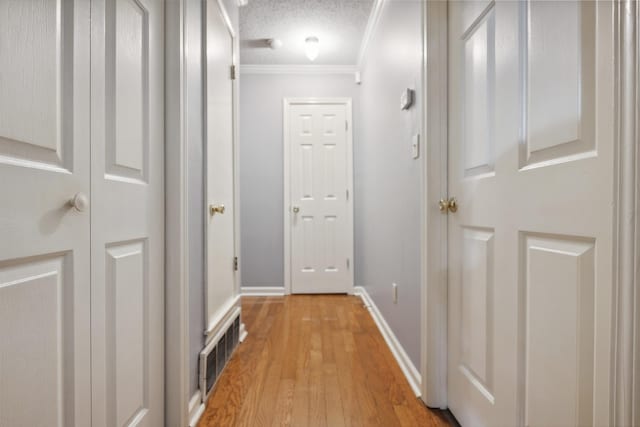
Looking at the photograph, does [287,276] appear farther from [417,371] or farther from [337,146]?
[417,371]

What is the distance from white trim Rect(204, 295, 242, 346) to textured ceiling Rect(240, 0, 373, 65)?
217 cm

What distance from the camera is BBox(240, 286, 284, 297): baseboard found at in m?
3.53

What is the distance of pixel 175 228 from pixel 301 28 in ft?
7.63

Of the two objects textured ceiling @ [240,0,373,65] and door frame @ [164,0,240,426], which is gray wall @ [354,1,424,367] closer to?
textured ceiling @ [240,0,373,65]

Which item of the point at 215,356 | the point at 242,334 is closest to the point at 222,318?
the point at 215,356

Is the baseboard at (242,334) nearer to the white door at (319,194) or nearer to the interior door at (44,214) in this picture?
the white door at (319,194)

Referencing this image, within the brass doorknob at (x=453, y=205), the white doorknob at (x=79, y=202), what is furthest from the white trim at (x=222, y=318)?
the brass doorknob at (x=453, y=205)

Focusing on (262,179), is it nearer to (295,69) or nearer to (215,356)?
(295,69)

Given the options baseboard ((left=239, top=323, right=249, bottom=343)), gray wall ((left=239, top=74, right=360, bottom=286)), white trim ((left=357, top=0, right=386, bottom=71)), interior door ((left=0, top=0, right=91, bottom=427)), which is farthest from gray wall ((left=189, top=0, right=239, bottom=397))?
gray wall ((left=239, top=74, right=360, bottom=286))

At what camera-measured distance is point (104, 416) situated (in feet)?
2.88

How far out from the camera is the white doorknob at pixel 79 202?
0.75 m

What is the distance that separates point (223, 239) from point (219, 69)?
0.94m

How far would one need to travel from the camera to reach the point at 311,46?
3.02 m

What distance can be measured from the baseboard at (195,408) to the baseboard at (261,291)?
6.96 ft
